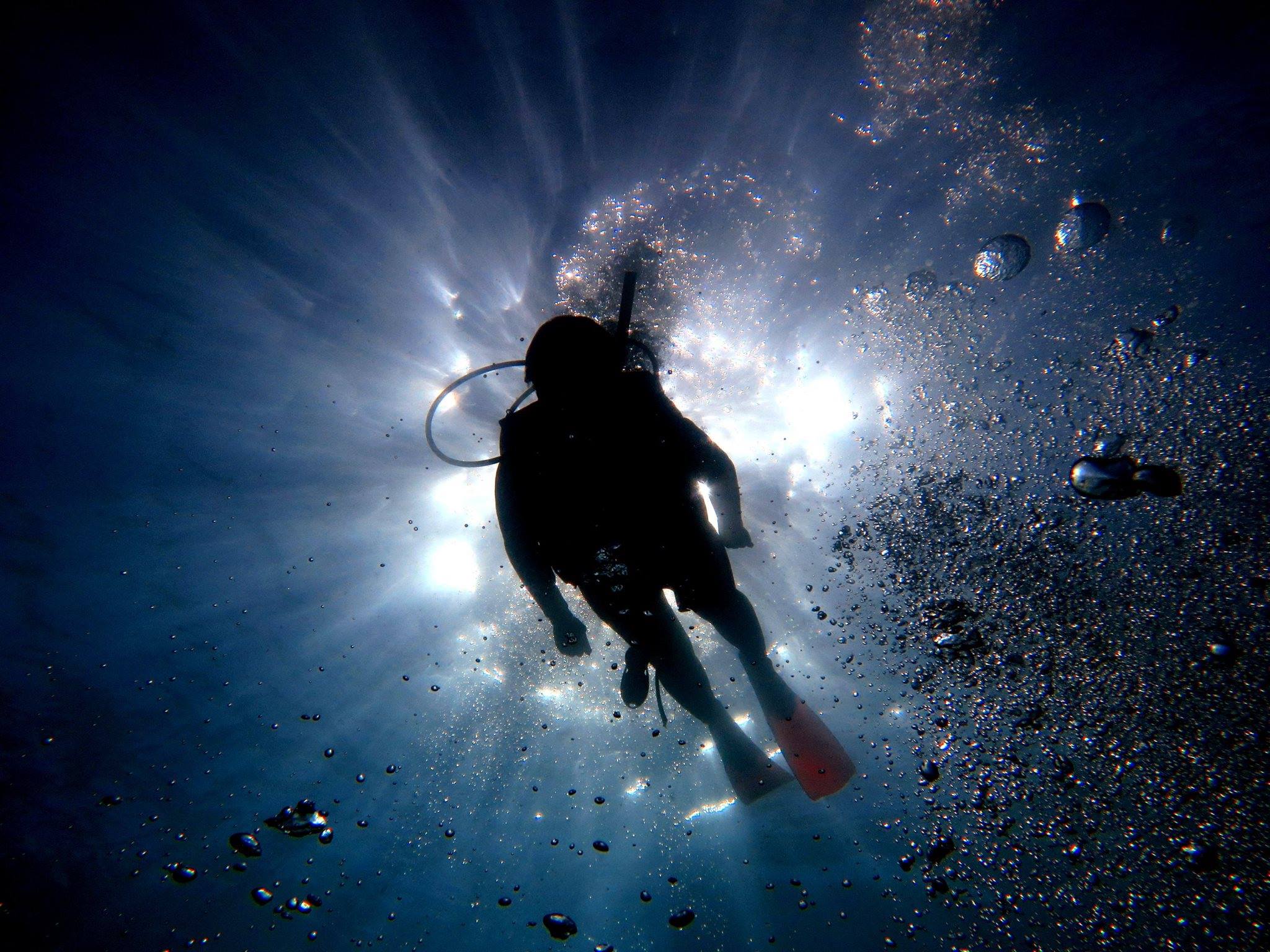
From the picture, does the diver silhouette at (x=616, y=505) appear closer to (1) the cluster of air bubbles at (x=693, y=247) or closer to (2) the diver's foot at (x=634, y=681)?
(2) the diver's foot at (x=634, y=681)

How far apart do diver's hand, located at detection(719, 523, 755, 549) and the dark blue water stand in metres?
2.95

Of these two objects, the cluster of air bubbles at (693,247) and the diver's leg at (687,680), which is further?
the cluster of air bubbles at (693,247)

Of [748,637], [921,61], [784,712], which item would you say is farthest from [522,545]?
[921,61]

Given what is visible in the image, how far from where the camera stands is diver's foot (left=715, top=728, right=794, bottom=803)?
573 cm

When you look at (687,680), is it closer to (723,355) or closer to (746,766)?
(746,766)

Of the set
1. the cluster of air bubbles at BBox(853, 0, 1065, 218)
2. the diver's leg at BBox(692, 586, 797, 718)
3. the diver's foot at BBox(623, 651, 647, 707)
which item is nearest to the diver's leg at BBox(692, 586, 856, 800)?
the diver's leg at BBox(692, 586, 797, 718)

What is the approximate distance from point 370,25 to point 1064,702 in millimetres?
12423

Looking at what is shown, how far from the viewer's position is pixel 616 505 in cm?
410

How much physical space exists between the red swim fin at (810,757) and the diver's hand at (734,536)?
8.18 feet

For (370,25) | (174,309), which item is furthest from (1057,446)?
(174,309)

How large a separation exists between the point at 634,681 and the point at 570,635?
745 millimetres

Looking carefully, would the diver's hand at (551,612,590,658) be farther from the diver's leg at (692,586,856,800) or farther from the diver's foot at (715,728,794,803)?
the diver's foot at (715,728,794,803)

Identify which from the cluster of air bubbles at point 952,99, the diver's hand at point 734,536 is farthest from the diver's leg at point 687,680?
the cluster of air bubbles at point 952,99

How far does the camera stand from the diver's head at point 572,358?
405 centimetres
